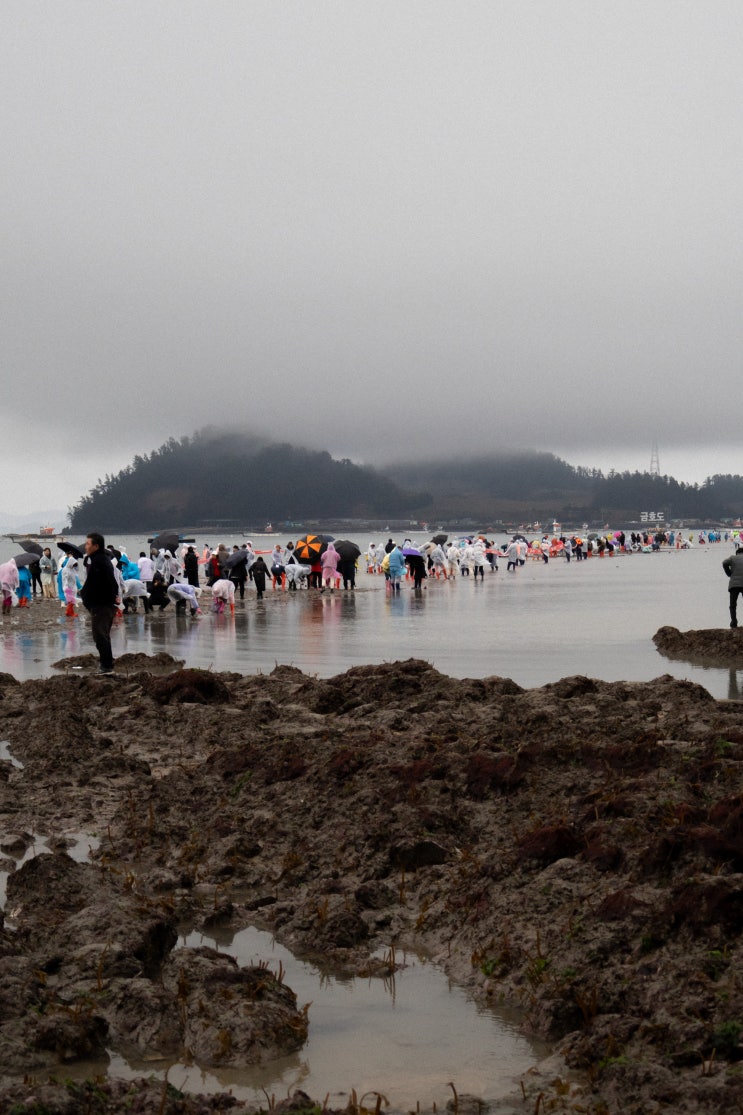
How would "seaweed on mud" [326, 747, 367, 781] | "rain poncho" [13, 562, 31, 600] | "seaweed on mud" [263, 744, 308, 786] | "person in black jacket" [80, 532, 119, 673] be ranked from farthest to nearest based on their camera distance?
"rain poncho" [13, 562, 31, 600]
"person in black jacket" [80, 532, 119, 673]
"seaweed on mud" [263, 744, 308, 786]
"seaweed on mud" [326, 747, 367, 781]

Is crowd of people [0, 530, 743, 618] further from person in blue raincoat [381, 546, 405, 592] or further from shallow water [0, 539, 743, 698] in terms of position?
shallow water [0, 539, 743, 698]

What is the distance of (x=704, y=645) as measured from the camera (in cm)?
1941

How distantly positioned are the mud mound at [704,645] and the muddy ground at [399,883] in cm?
718

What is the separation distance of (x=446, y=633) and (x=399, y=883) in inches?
692

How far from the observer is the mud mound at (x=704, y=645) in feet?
61.0

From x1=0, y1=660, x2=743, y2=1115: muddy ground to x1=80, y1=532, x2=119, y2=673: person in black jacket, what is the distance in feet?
15.3

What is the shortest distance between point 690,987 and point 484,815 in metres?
3.16

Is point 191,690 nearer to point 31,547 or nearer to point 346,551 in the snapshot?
point 31,547

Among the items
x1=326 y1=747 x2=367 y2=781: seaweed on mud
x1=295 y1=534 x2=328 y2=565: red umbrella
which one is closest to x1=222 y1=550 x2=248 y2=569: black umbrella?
x1=295 y1=534 x2=328 y2=565: red umbrella

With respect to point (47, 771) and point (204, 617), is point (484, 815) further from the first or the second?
point (204, 617)

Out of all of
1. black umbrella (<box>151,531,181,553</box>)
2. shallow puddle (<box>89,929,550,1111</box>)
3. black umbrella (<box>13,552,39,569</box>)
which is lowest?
shallow puddle (<box>89,929,550,1111</box>)

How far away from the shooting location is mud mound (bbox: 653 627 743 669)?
61.0 feet

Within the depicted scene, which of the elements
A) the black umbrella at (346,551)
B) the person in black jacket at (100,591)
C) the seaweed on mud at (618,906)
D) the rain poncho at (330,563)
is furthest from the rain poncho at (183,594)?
the seaweed on mud at (618,906)

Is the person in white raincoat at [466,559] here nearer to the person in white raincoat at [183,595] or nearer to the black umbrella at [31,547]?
the black umbrella at [31,547]
